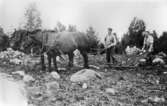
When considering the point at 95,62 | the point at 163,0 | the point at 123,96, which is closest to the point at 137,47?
the point at 95,62

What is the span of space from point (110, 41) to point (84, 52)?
0.68 m

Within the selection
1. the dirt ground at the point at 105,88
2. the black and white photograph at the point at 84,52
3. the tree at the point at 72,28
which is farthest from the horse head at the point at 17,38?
the tree at the point at 72,28

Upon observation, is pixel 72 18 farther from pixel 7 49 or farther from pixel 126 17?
pixel 7 49

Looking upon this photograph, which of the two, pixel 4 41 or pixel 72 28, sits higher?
pixel 72 28

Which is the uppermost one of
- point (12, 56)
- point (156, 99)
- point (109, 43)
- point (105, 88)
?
point (109, 43)

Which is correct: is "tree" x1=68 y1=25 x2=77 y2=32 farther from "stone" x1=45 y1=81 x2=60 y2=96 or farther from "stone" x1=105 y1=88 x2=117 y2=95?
"stone" x1=105 y1=88 x2=117 y2=95

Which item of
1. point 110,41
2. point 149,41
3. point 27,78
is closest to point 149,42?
point 149,41

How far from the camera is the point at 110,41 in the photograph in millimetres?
6230

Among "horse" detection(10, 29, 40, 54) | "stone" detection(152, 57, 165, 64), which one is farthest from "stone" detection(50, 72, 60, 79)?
"stone" detection(152, 57, 165, 64)

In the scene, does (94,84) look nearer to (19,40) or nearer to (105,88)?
(105,88)

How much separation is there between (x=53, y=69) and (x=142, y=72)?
1.75 metres

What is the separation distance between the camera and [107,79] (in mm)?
4980

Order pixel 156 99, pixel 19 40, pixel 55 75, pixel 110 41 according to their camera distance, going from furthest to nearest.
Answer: pixel 110 41
pixel 19 40
pixel 55 75
pixel 156 99

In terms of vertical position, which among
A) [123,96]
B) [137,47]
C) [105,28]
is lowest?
[123,96]
